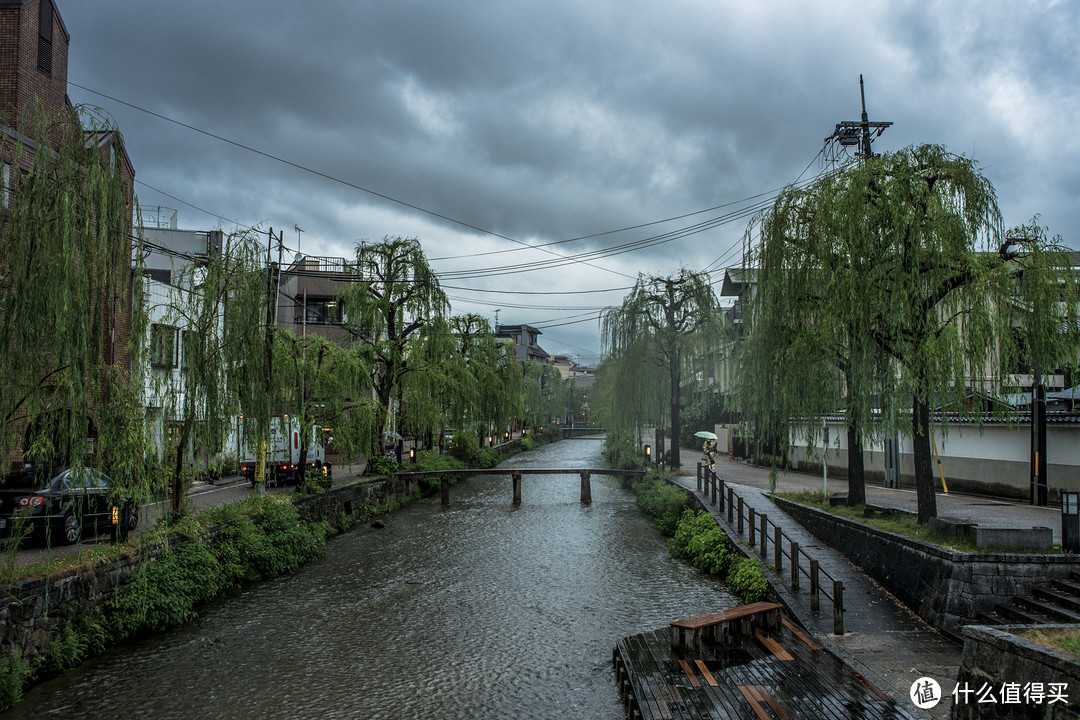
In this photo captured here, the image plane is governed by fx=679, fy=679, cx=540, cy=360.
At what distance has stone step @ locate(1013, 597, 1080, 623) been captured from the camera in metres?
8.77

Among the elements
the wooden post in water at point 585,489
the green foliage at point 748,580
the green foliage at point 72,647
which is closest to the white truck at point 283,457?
the green foliage at point 72,647

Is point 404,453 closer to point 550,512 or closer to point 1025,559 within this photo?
point 550,512

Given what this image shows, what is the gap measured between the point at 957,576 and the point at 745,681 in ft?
13.0

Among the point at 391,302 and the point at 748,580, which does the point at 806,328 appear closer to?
the point at 748,580

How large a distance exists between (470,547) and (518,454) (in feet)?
121

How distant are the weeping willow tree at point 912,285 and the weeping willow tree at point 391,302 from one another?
18603mm

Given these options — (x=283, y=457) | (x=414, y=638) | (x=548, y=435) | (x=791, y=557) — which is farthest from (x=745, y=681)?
(x=548, y=435)

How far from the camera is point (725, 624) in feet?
33.9

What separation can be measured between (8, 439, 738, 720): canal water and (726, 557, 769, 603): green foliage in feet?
1.36

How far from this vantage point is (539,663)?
1095cm

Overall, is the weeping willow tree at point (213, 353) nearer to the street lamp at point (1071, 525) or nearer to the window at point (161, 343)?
the window at point (161, 343)

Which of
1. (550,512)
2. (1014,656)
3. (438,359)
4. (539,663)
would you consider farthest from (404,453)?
(1014,656)

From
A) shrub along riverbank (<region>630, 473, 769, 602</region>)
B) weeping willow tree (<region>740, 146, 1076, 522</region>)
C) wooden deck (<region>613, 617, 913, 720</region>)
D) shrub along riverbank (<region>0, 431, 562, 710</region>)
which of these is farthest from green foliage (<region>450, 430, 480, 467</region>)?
wooden deck (<region>613, 617, 913, 720</region>)

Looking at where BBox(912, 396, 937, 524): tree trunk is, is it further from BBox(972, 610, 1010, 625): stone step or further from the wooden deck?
the wooden deck
